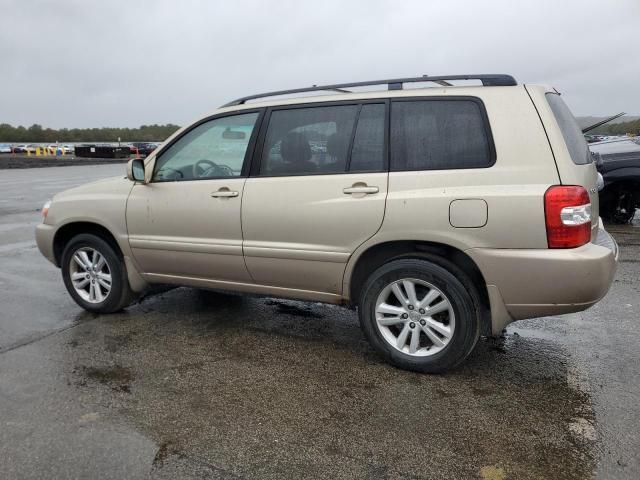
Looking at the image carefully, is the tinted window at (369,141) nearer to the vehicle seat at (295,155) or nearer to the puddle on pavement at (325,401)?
the vehicle seat at (295,155)

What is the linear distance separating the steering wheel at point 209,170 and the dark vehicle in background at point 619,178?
5820mm

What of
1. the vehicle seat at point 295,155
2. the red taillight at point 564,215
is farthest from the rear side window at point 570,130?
the vehicle seat at point 295,155

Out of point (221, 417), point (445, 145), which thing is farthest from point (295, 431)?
point (445, 145)

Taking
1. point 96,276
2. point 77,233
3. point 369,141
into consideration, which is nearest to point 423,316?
point 369,141

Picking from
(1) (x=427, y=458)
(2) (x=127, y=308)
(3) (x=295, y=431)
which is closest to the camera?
(1) (x=427, y=458)

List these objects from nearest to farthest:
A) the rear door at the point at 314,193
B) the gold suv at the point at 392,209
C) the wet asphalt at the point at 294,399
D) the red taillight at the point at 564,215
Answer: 1. the wet asphalt at the point at 294,399
2. the red taillight at the point at 564,215
3. the gold suv at the point at 392,209
4. the rear door at the point at 314,193

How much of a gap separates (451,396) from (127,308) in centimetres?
310

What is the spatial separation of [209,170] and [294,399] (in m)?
1.92

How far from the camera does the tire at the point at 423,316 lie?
11.1 ft

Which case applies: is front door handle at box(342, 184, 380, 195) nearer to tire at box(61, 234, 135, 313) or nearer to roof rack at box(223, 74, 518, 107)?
roof rack at box(223, 74, 518, 107)

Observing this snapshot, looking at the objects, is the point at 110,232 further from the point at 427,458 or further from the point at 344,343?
the point at 427,458

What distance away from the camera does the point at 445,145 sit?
3445mm

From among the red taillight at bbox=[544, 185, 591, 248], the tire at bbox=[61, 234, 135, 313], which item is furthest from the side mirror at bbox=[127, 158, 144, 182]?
the red taillight at bbox=[544, 185, 591, 248]

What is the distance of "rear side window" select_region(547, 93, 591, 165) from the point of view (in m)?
3.34
